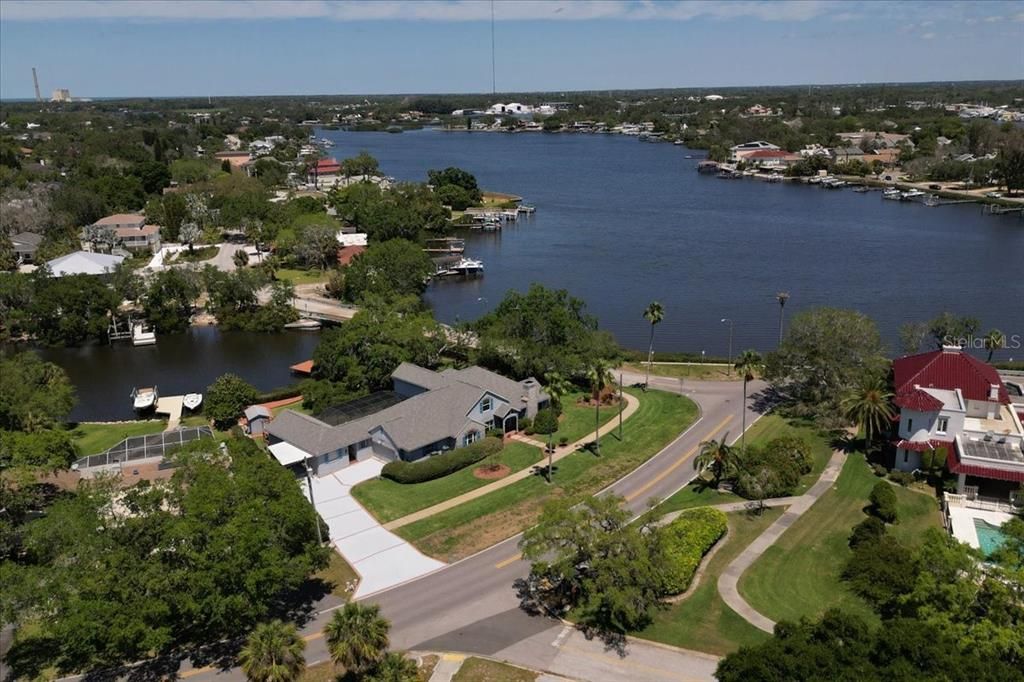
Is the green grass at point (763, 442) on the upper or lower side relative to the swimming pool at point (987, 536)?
lower

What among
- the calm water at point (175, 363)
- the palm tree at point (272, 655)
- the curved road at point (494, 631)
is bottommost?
the calm water at point (175, 363)

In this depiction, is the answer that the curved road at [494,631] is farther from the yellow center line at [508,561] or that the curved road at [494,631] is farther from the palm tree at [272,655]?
the palm tree at [272,655]

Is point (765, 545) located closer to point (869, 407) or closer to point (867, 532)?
point (867, 532)

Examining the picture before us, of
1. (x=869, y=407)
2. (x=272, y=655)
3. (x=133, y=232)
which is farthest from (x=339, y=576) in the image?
(x=133, y=232)

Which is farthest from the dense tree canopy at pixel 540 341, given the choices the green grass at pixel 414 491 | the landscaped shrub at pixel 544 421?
the green grass at pixel 414 491

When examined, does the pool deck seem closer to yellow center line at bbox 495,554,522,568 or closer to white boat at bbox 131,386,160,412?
yellow center line at bbox 495,554,522,568

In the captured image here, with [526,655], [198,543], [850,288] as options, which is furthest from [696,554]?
[850,288]
